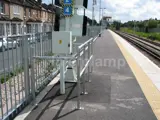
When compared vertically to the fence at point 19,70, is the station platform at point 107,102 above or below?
below

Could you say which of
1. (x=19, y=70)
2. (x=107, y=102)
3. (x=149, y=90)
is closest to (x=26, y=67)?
(x=19, y=70)

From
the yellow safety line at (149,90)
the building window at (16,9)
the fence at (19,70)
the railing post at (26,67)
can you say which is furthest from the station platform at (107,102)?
the building window at (16,9)

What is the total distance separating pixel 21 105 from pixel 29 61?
913 mm

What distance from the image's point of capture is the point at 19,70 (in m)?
4.08

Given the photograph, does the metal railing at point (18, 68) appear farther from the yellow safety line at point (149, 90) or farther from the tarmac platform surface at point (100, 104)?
the yellow safety line at point (149, 90)

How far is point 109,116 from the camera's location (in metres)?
3.98

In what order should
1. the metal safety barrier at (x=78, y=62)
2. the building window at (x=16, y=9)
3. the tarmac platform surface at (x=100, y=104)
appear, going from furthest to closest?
the building window at (x=16, y=9), the metal safety barrier at (x=78, y=62), the tarmac platform surface at (x=100, y=104)

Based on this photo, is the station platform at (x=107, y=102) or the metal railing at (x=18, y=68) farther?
the station platform at (x=107, y=102)

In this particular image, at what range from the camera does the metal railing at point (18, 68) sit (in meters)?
3.37

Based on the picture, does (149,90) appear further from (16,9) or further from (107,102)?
(16,9)

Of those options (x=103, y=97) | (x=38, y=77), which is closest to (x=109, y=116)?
(x=103, y=97)

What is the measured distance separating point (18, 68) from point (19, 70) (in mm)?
109

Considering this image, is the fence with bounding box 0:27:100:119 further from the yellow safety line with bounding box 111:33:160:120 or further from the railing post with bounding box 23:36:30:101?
the yellow safety line with bounding box 111:33:160:120

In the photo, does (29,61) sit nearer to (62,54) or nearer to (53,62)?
(62,54)
